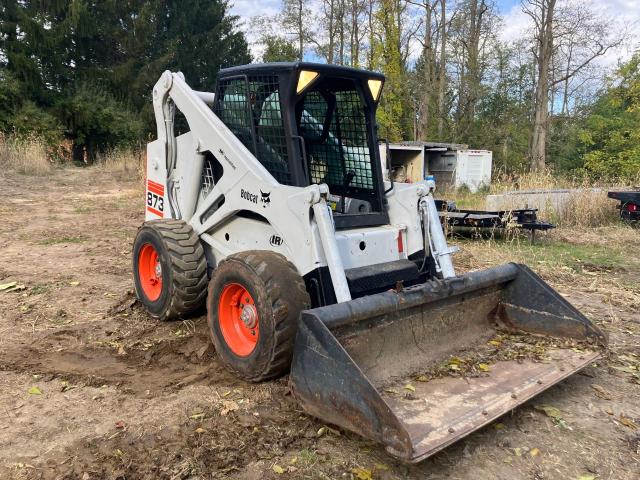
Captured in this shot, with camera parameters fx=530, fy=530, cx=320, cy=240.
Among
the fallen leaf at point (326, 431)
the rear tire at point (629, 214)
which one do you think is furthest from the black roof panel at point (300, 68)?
the rear tire at point (629, 214)

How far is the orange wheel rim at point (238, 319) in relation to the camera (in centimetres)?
364

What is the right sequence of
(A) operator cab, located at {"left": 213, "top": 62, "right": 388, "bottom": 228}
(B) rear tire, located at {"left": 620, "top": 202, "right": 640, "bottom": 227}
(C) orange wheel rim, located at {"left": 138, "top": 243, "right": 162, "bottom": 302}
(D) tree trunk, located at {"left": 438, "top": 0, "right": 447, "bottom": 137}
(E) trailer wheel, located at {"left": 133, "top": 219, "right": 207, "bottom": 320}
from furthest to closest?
(D) tree trunk, located at {"left": 438, "top": 0, "right": 447, "bottom": 137} → (B) rear tire, located at {"left": 620, "top": 202, "right": 640, "bottom": 227} → (C) orange wheel rim, located at {"left": 138, "top": 243, "right": 162, "bottom": 302} → (E) trailer wheel, located at {"left": 133, "top": 219, "right": 207, "bottom": 320} → (A) operator cab, located at {"left": 213, "top": 62, "right": 388, "bottom": 228}

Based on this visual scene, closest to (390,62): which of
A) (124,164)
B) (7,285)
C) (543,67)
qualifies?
(543,67)

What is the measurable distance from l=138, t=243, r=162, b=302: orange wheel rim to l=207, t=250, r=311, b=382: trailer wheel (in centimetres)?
129

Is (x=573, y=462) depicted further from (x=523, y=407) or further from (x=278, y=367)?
(x=278, y=367)

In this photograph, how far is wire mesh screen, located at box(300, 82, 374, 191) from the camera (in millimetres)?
4465

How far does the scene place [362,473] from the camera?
2645 millimetres

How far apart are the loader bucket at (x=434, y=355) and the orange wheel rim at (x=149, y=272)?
7.86ft

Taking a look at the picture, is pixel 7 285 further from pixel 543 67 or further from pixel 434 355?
pixel 543 67

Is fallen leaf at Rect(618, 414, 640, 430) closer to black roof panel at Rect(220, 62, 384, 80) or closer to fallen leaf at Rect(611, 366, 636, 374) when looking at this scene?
fallen leaf at Rect(611, 366, 636, 374)

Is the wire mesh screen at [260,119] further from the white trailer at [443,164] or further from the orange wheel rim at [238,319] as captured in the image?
the white trailer at [443,164]

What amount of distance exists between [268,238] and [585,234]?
802 centimetres

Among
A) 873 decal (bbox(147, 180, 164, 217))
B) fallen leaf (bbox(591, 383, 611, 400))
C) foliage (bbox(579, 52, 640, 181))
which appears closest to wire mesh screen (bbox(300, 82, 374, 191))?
873 decal (bbox(147, 180, 164, 217))

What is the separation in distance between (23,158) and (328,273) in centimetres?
1479
